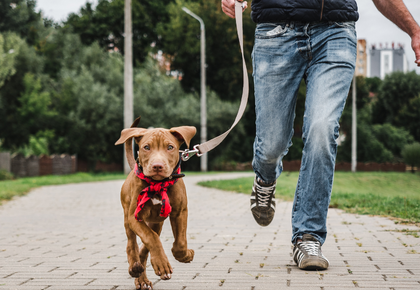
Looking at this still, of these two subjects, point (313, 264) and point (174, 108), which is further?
point (174, 108)

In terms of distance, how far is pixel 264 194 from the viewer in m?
4.32

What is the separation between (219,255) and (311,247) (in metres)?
1.06

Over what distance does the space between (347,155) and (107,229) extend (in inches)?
1613

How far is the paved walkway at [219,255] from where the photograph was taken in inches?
132

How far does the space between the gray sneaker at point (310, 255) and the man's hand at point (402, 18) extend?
59.6 inches

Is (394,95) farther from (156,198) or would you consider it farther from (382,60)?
(156,198)

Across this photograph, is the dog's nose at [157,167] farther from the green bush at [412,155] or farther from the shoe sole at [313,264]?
the green bush at [412,155]

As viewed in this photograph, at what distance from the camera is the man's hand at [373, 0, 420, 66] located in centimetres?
376

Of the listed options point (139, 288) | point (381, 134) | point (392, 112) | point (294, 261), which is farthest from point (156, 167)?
point (392, 112)

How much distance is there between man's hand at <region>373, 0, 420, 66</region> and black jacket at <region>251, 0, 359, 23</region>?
302 mm

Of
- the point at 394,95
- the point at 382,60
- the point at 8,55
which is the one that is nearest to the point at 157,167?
the point at 8,55

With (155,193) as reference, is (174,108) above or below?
above

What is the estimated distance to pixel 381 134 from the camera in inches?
1873

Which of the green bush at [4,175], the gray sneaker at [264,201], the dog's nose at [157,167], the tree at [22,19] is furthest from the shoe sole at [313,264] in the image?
the tree at [22,19]
